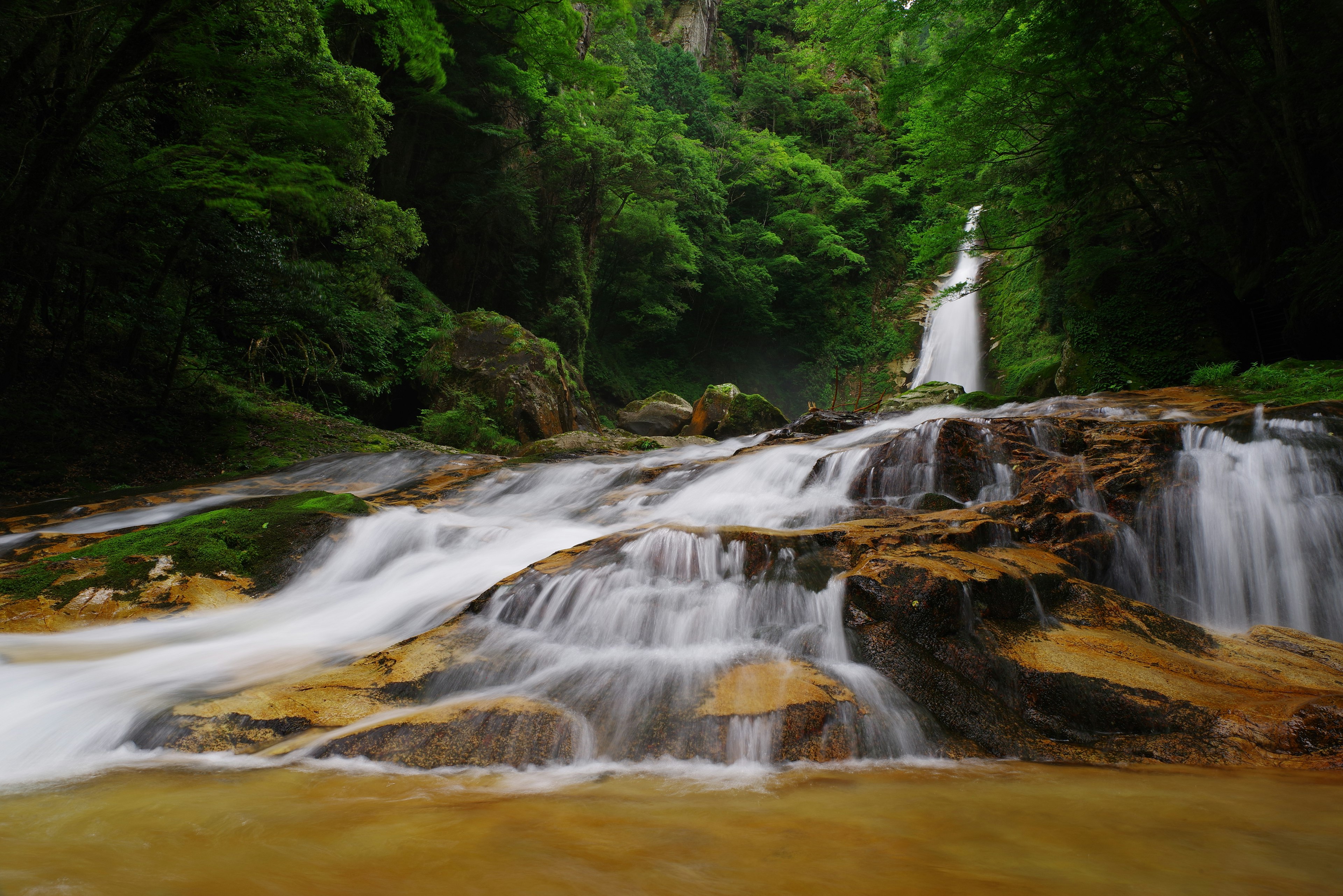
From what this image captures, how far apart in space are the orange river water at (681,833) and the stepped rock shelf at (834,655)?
0.76ft

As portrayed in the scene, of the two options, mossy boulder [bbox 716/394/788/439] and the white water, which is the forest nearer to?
the white water

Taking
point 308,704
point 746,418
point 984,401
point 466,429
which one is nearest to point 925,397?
point 984,401

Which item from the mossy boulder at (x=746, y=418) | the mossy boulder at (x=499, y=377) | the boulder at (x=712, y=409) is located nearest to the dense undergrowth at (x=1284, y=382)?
the mossy boulder at (x=746, y=418)

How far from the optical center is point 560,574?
13.9ft

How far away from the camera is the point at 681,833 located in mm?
1945

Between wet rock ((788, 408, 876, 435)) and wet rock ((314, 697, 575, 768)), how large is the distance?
9.05 m

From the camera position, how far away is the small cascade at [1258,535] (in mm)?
4332

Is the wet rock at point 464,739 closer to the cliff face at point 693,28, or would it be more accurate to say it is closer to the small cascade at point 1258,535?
the small cascade at point 1258,535

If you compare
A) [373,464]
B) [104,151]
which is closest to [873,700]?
[373,464]

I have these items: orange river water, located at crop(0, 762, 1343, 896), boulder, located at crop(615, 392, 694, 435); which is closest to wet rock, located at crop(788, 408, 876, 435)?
boulder, located at crop(615, 392, 694, 435)

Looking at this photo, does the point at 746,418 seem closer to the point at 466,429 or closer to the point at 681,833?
the point at 466,429

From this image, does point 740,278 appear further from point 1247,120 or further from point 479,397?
point 1247,120

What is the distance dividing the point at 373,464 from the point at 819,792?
935 cm

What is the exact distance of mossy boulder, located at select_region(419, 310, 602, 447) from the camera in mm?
14141
